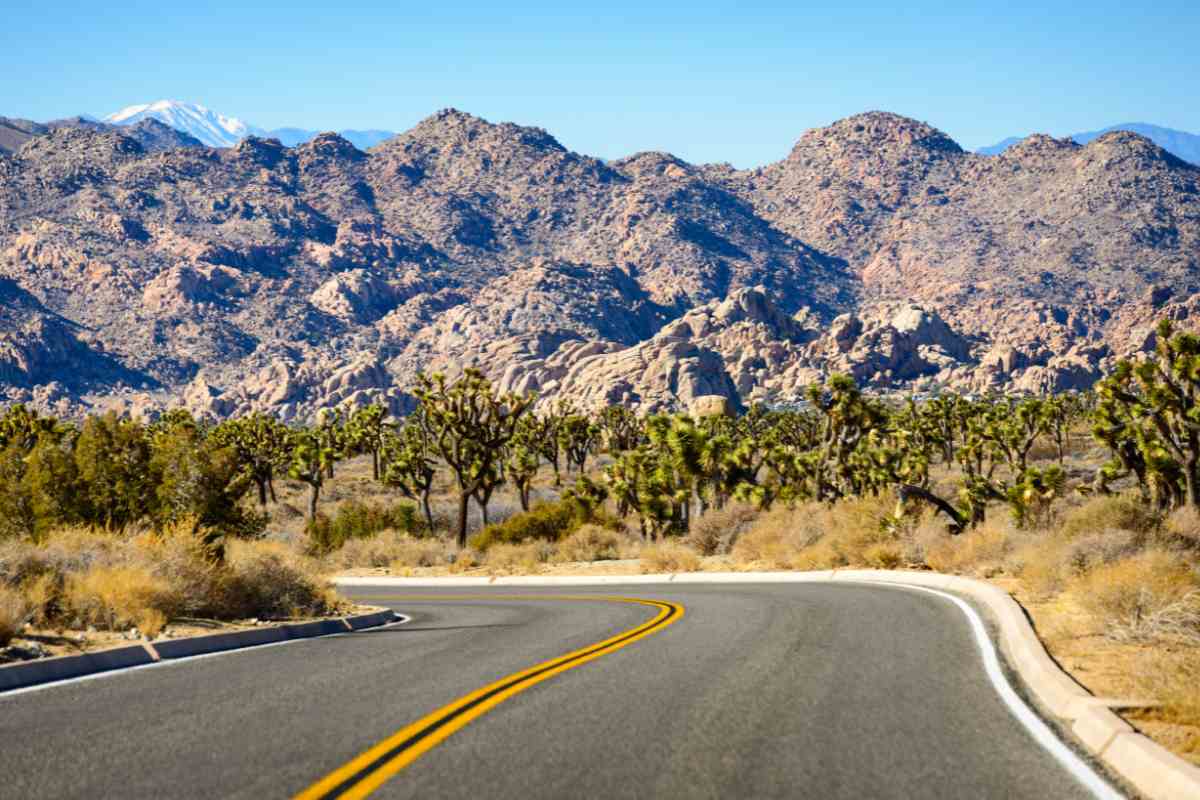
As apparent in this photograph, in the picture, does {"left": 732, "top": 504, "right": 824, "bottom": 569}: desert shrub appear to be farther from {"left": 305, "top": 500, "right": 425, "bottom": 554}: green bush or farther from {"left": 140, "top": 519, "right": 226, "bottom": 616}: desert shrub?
{"left": 305, "top": 500, "right": 425, "bottom": 554}: green bush

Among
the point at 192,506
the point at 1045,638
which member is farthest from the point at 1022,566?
the point at 192,506

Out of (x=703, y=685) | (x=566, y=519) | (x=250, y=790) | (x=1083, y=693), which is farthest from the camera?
(x=566, y=519)

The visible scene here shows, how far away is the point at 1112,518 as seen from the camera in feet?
69.9

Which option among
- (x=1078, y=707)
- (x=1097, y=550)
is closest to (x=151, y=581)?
(x=1078, y=707)

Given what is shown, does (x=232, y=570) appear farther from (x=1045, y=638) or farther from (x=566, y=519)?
(x=566, y=519)

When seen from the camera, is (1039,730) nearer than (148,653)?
Yes

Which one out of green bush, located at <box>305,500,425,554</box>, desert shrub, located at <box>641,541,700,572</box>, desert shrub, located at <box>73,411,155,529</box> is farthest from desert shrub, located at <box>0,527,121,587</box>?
green bush, located at <box>305,500,425,554</box>

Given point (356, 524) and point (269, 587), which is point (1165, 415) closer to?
point (269, 587)

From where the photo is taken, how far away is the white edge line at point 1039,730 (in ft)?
21.4

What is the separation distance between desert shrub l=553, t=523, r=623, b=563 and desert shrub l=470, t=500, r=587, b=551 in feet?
11.3

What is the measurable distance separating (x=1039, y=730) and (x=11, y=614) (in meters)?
9.17

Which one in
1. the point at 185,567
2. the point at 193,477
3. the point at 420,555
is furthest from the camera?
the point at 420,555

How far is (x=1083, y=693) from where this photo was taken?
8.82m

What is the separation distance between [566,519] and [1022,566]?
86.5ft
